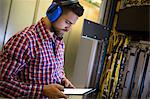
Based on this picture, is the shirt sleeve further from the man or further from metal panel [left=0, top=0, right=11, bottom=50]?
metal panel [left=0, top=0, right=11, bottom=50]

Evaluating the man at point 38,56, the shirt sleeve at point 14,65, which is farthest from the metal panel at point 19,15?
the shirt sleeve at point 14,65

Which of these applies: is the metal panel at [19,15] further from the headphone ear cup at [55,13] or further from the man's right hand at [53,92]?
the man's right hand at [53,92]

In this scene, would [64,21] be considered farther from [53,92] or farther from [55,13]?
[53,92]

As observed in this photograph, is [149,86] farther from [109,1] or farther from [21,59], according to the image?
[21,59]

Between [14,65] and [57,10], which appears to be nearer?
[14,65]

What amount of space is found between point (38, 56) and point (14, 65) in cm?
14

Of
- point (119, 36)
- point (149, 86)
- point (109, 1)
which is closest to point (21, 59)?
point (149, 86)

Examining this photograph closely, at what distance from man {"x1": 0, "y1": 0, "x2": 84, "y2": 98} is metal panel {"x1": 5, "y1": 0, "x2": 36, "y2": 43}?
1.61 meters

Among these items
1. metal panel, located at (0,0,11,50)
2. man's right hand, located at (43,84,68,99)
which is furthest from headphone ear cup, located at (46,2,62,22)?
metal panel, located at (0,0,11,50)

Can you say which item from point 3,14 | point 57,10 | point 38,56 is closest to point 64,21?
point 57,10

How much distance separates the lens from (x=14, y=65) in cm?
109

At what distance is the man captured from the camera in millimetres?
1059

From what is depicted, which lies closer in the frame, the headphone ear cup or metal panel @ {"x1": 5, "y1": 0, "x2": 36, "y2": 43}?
the headphone ear cup

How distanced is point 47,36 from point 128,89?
169 cm
